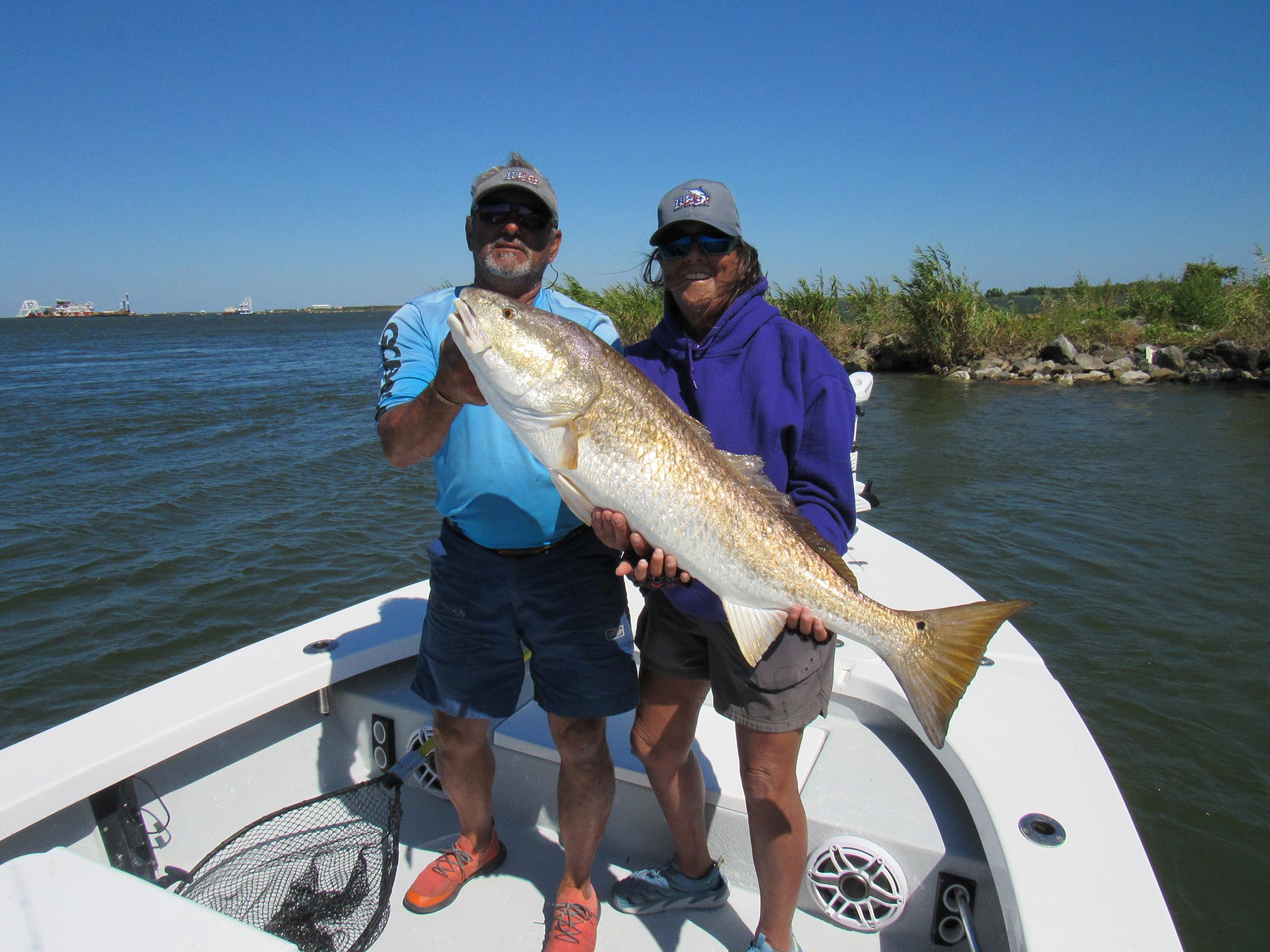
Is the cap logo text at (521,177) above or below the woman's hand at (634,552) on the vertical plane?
above

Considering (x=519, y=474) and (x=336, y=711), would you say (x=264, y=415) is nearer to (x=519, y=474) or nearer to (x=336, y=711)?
(x=336, y=711)

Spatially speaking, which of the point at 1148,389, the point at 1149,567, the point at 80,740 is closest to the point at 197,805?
the point at 80,740

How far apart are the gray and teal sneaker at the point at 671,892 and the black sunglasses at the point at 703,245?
2390 millimetres

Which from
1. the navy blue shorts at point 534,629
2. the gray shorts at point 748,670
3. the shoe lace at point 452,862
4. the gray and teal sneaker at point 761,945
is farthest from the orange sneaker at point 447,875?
the gray shorts at point 748,670

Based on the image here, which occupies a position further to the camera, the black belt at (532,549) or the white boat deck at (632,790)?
the black belt at (532,549)

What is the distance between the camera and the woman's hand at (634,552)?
2.29 m

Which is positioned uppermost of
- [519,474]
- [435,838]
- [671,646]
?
[519,474]

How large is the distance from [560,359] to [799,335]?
0.78 metres

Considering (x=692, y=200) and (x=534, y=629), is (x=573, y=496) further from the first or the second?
(x=692, y=200)

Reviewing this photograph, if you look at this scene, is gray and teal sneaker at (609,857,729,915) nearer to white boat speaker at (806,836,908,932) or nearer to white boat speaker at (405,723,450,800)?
white boat speaker at (806,836,908,932)

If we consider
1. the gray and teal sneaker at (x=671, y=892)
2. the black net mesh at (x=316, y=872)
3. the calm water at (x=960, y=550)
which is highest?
the black net mesh at (x=316, y=872)

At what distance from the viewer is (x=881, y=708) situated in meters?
3.47

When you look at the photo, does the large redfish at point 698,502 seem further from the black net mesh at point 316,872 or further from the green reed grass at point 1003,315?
the green reed grass at point 1003,315

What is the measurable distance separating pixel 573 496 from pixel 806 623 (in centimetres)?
84
